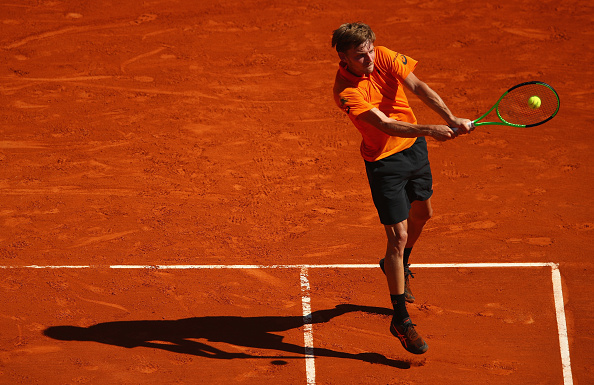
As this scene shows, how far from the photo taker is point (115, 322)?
6.61 metres

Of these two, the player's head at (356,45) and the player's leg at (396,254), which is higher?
the player's head at (356,45)

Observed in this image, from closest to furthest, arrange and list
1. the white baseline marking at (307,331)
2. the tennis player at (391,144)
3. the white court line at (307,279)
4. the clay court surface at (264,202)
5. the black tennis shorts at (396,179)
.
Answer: the tennis player at (391,144) < the black tennis shorts at (396,179) < the white baseline marking at (307,331) < the white court line at (307,279) < the clay court surface at (264,202)

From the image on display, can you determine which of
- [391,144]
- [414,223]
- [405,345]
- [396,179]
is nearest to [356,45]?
[391,144]

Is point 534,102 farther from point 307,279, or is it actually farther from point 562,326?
point 307,279

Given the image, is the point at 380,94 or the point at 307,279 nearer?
the point at 380,94

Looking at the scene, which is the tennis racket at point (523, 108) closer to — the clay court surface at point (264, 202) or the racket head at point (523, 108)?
the racket head at point (523, 108)

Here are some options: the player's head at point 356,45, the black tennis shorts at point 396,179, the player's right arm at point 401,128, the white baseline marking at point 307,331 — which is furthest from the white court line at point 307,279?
the player's head at point 356,45

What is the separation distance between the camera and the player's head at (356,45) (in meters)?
5.48

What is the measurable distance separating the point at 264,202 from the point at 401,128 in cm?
292

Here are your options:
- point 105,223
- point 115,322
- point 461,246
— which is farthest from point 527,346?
point 105,223

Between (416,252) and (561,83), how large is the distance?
414 centimetres

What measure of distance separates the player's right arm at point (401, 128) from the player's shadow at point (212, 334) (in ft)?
6.25

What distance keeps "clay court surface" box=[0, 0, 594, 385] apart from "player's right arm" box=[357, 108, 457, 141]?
6.15 ft

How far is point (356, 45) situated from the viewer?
18.0 feet
